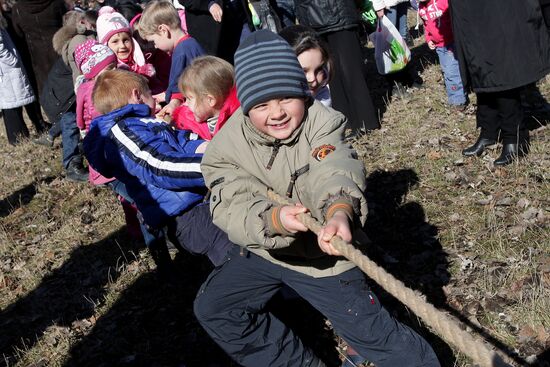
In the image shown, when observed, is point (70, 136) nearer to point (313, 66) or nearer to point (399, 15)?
point (313, 66)

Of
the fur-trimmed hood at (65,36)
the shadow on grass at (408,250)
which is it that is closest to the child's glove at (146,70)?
the fur-trimmed hood at (65,36)

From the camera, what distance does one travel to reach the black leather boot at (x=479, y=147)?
19.7 ft

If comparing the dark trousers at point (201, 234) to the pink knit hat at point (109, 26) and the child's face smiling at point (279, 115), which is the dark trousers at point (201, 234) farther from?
the pink knit hat at point (109, 26)

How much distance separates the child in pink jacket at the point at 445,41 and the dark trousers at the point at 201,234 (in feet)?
13.7

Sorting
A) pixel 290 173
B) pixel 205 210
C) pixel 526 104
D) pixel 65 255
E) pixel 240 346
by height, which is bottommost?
pixel 526 104

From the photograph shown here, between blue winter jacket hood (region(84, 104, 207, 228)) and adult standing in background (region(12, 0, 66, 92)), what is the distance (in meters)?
6.06

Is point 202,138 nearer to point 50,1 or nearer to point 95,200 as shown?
point 95,200

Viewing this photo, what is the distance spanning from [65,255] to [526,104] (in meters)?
5.07

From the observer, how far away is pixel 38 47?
10383 millimetres

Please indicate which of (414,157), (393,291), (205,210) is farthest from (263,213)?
(414,157)

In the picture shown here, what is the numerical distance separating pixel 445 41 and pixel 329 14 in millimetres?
1445

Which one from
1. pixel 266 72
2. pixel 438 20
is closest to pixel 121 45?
pixel 438 20

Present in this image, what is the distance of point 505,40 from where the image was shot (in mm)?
5312

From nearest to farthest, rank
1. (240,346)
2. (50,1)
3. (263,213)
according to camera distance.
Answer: (263,213) → (240,346) → (50,1)
